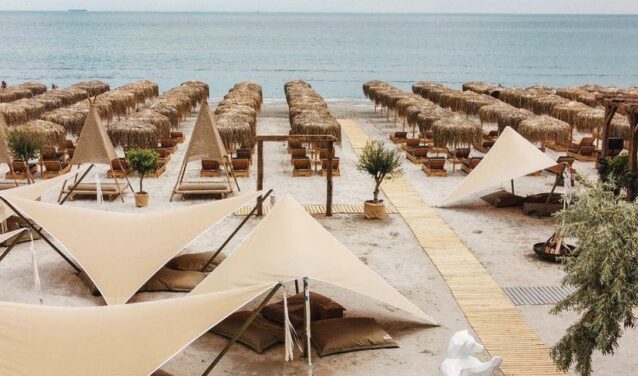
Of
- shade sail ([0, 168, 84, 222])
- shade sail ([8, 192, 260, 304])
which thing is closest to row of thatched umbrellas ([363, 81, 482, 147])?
shade sail ([8, 192, 260, 304])

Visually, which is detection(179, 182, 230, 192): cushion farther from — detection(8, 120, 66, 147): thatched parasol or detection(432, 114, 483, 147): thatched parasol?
detection(432, 114, 483, 147): thatched parasol

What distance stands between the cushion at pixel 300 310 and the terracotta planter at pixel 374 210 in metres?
6.25

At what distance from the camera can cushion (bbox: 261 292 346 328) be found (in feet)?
37.9

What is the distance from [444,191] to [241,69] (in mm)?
92334

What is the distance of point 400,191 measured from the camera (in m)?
21.4

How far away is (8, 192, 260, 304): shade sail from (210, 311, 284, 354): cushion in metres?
1.74

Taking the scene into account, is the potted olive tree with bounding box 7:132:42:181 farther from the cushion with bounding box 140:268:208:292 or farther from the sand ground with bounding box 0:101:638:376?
the cushion with bounding box 140:268:208:292

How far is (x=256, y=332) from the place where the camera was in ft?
36.6

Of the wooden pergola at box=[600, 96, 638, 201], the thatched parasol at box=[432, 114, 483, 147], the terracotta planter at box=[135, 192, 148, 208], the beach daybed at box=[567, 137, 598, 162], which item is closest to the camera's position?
the wooden pergola at box=[600, 96, 638, 201]

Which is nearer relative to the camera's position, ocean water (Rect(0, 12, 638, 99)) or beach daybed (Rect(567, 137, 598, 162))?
beach daybed (Rect(567, 137, 598, 162))

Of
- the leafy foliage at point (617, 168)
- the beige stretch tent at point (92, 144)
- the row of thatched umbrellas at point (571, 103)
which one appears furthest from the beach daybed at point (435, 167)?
the beige stretch tent at point (92, 144)

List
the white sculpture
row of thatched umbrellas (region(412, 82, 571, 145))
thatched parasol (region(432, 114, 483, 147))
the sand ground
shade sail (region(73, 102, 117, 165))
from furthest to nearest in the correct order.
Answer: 1. row of thatched umbrellas (region(412, 82, 571, 145))
2. thatched parasol (region(432, 114, 483, 147))
3. shade sail (region(73, 102, 117, 165))
4. the sand ground
5. the white sculpture

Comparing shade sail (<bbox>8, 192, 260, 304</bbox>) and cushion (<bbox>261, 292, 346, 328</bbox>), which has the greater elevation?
shade sail (<bbox>8, 192, 260, 304</bbox>)

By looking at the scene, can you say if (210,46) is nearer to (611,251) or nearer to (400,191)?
(400,191)
